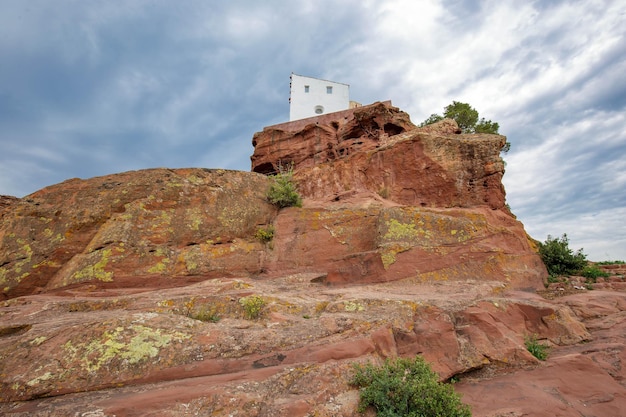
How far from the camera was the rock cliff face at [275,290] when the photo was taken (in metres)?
4.15

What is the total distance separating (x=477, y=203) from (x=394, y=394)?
906 cm

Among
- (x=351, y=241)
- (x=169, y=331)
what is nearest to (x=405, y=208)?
(x=351, y=241)

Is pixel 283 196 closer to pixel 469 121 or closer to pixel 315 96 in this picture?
pixel 469 121

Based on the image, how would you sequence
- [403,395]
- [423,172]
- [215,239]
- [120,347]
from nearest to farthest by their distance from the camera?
1. [403,395]
2. [120,347]
3. [215,239]
4. [423,172]

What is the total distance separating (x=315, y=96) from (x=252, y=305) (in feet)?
113

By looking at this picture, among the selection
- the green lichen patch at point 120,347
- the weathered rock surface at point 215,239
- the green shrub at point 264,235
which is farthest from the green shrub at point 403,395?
the green shrub at point 264,235

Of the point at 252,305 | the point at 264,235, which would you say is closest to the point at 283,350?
the point at 252,305

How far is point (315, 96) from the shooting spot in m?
37.5

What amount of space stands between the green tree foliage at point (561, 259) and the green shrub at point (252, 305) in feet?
31.4

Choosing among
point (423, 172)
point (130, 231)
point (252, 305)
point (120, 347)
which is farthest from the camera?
point (423, 172)

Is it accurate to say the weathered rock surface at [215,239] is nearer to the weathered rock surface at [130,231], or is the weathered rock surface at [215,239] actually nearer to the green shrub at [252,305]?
the weathered rock surface at [130,231]

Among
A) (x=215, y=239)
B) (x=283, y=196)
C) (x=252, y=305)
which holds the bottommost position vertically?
(x=252, y=305)

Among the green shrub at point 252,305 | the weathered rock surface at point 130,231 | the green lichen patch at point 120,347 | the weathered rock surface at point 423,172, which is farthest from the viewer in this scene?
the weathered rock surface at point 423,172

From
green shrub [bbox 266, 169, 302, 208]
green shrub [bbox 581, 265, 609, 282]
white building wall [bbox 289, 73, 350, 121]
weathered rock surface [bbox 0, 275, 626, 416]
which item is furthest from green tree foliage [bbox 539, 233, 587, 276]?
white building wall [bbox 289, 73, 350, 121]
